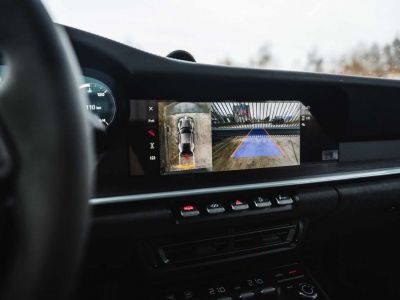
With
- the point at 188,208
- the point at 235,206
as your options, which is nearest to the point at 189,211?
the point at 188,208

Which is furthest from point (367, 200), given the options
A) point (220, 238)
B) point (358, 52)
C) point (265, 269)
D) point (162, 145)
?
point (358, 52)

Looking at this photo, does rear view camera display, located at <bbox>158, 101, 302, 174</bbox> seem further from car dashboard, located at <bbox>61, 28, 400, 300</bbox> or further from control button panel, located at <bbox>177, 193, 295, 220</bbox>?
control button panel, located at <bbox>177, 193, 295, 220</bbox>

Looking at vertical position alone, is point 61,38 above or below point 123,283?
above

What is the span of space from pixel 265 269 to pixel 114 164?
0.65 metres

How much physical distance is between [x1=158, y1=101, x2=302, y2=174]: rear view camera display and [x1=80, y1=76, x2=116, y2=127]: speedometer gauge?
0.46 feet

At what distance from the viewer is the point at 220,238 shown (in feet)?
3.67

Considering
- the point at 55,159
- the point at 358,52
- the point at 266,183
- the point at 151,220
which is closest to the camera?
the point at 55,159

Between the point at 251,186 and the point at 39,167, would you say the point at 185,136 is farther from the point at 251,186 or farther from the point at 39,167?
the point at 39,167

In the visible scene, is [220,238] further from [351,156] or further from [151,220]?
[351,156]

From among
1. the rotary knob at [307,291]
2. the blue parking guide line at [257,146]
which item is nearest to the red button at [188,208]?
the blue parking guide line at [257,146]

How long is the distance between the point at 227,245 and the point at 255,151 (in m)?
0.31

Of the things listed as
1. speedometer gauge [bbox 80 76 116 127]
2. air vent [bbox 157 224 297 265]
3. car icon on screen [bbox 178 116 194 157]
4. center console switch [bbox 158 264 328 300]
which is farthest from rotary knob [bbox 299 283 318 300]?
speedometer gauge [bbox 80 76 116 127]

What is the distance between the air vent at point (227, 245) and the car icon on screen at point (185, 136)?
0.26 metres

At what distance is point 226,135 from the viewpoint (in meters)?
1.12
